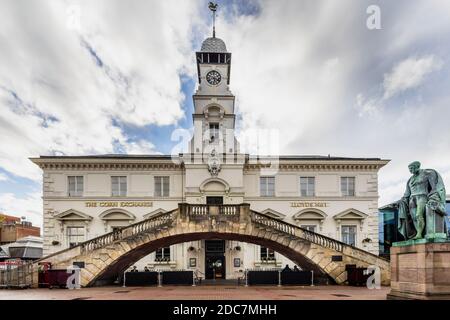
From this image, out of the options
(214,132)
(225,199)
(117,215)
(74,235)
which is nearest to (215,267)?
(225,199)

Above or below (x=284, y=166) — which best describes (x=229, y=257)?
below

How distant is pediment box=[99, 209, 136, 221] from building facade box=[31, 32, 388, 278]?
0.08 metres

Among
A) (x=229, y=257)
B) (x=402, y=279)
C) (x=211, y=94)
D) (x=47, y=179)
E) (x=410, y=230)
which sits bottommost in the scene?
(x=229, y=257)

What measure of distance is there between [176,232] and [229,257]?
10.3 meters

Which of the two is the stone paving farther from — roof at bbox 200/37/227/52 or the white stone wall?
roof at bbox 200/37/227/52

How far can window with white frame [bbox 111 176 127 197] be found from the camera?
31.1 meters

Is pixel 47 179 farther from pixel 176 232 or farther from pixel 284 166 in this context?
pixel 284 166

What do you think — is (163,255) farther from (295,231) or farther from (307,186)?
(307,186)

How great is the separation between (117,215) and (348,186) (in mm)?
20153

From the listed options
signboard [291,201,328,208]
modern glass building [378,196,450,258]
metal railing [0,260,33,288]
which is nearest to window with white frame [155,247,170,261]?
signboard [291,201,328,208]

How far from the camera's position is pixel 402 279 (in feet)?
37.2

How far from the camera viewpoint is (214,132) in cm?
3300
